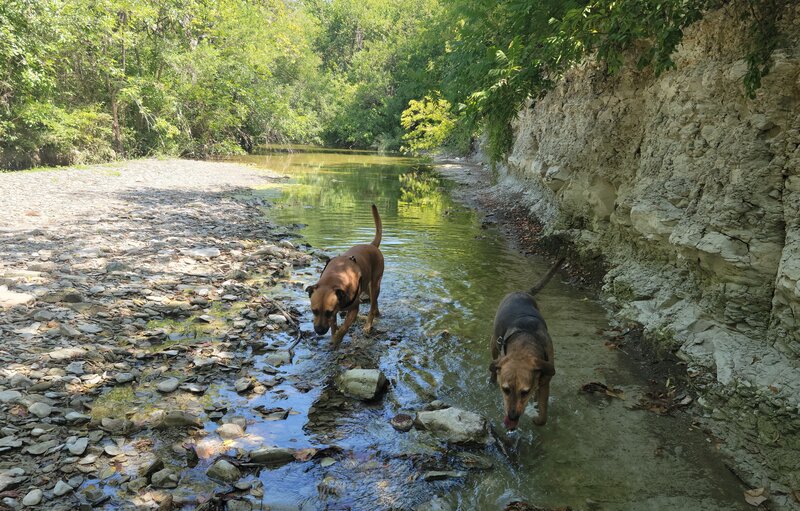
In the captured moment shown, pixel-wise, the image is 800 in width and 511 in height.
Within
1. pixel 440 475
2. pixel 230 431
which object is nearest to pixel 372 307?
pixel 230 431

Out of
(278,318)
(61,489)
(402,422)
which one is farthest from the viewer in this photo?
(278,318)

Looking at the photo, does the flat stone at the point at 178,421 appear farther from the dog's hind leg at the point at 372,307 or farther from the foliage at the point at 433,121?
the foliage at the point at 433,121

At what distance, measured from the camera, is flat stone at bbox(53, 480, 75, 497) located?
10.7 ft

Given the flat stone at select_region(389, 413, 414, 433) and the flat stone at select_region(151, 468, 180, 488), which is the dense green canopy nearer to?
the flat stone at select_region(389, 413, 414, 433)

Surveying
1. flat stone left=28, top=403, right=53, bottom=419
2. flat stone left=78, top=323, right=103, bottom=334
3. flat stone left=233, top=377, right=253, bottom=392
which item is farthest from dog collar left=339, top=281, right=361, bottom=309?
flat stone left=28, top=403, right=53, bottom=419

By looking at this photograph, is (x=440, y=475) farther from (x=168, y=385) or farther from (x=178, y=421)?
(x=168, y=385)

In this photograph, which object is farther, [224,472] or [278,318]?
[278,318]

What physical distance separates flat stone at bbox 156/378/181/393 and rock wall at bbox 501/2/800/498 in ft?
17.1

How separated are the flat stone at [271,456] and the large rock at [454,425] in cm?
124

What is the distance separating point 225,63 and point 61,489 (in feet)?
107

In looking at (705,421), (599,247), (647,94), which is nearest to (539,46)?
(647,94)

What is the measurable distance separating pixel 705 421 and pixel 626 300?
2.94 meters

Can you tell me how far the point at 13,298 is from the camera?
237 inches

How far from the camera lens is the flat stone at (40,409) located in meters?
4.04
